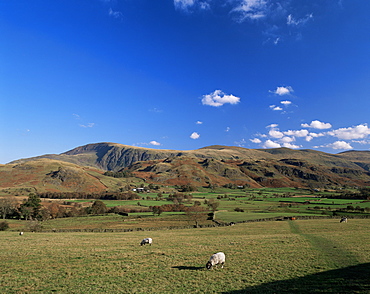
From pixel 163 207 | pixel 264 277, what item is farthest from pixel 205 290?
pixel 163 207

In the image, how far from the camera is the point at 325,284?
18.0m

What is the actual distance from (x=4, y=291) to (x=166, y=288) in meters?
12.4

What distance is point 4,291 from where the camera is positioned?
1795cm

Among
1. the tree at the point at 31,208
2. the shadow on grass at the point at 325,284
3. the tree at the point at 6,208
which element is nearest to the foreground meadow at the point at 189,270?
the shadow on grass at the point at 325,284

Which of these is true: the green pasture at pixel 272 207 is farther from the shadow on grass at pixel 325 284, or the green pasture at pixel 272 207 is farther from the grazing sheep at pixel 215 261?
the shadow on grass at pixel 325 284

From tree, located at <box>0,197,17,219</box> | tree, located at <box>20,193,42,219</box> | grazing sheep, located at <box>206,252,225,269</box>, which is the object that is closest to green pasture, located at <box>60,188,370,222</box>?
tree, located at <box>20,193,42,219</box>

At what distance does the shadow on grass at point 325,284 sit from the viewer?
1695 cm

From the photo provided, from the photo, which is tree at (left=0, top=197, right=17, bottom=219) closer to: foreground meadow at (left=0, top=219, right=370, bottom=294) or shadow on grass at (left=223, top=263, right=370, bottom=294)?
foreground meadow at (left=0, top=219, right=370, bottom=294)

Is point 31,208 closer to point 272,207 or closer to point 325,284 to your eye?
point 325,284

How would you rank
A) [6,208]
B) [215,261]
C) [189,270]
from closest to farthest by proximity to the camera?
1. [189,270]
2. [215,261]
3. [6,208]

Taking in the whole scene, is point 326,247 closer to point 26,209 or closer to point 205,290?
point 205,290

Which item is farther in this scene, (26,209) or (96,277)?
(26,209)

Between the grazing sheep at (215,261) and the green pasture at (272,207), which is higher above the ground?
the grazing sheep at (215,261)

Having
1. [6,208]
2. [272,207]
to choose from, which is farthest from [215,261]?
[6,208]
